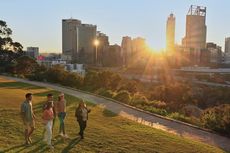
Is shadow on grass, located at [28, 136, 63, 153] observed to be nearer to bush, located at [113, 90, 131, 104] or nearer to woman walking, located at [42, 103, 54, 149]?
woman walking, located at [42, 103, 54, 149]

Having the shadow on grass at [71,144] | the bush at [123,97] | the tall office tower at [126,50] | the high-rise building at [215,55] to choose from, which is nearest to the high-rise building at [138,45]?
the tall office tower at [126,50]

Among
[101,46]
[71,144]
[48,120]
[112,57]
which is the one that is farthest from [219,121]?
[101,46]

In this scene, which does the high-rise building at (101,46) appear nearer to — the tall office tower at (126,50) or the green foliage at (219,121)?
the tall office tower at (126,50)

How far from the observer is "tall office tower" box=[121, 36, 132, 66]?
13479 centimetres

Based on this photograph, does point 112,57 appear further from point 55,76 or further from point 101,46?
point 55,76

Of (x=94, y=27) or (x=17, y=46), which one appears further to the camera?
(x=94, y=27)

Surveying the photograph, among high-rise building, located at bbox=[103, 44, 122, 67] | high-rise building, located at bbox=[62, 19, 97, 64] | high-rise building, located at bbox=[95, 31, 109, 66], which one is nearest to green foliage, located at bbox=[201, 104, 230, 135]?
high-rise building, located at bbox=[95, 31, 109, 66]

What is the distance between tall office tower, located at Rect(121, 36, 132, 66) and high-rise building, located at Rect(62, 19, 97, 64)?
491 inches

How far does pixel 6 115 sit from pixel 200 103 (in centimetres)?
3378

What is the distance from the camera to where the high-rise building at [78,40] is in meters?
131

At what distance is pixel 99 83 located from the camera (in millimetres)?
33469

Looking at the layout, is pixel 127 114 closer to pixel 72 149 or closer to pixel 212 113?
pixel 212 113

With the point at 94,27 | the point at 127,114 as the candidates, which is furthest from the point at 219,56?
the point at 127,114

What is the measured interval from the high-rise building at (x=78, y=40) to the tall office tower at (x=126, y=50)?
40.9ft
